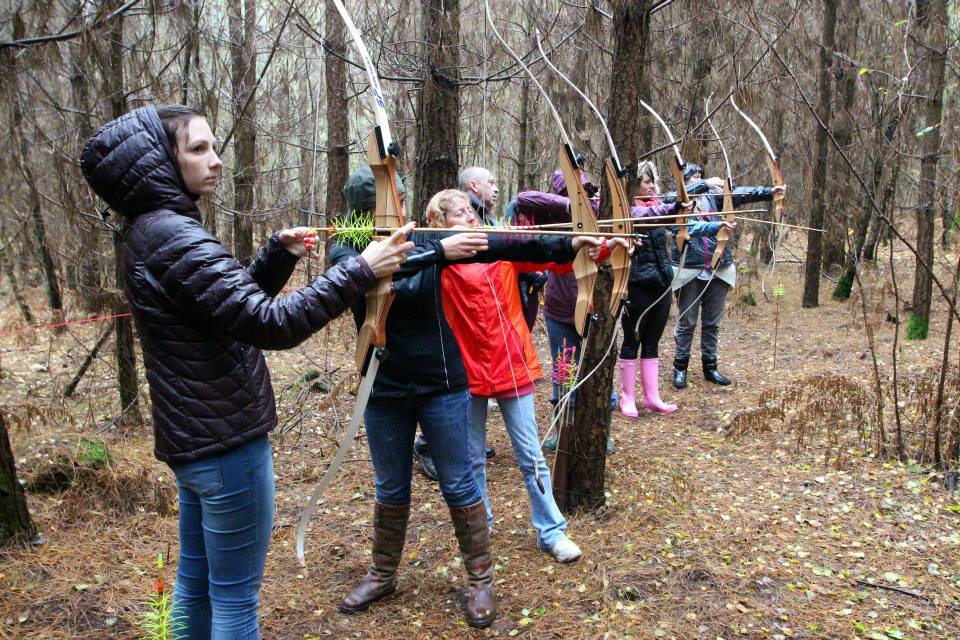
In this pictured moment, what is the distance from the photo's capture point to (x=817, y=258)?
9.52m

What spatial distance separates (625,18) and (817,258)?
7.96m

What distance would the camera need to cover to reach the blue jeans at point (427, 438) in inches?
92.8

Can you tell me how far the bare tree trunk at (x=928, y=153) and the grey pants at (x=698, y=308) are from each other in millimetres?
1799

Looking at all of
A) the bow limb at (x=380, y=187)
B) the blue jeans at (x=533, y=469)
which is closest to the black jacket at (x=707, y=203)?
the blue jeans at (x=533, y=469)

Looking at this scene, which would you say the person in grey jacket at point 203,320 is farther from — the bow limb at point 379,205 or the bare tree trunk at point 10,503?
the bare tree trunk at point 10,503

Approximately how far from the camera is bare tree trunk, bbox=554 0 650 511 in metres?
2.89

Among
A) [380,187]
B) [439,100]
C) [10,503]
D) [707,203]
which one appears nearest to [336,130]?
[439,100]

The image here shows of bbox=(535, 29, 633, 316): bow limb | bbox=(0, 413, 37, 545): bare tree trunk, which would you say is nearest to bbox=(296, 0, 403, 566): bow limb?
bbox=(535, 29, 633, 316): bow limb

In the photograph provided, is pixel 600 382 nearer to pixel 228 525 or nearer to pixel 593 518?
pixel 593 518

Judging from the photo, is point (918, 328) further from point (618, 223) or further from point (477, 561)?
point (477, 561)

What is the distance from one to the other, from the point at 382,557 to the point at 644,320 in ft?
9.44

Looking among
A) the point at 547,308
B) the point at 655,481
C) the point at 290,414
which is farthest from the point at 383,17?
the point at 655,481

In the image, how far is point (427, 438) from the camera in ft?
7.88

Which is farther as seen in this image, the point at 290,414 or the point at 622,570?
the point at 290,414
